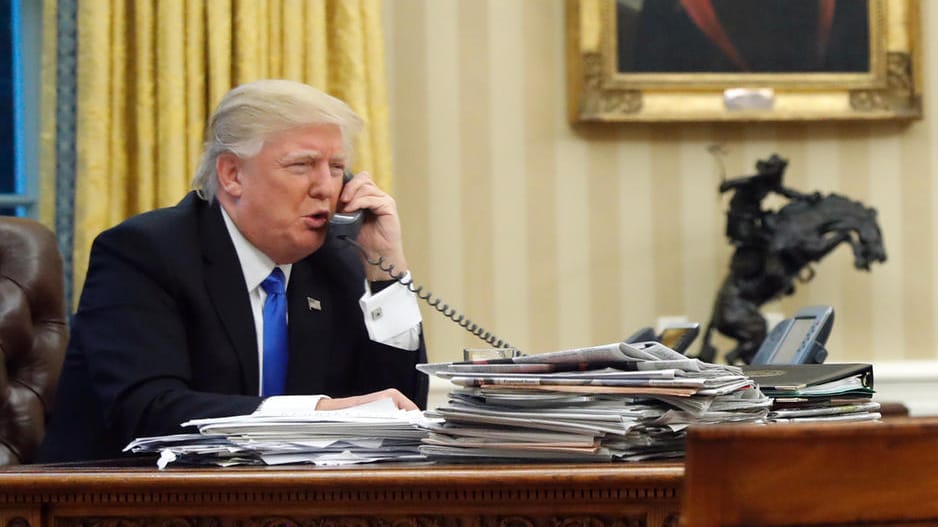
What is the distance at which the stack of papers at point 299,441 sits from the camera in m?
1.59

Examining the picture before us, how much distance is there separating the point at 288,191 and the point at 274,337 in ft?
0.92

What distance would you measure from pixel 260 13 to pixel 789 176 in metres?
1.78

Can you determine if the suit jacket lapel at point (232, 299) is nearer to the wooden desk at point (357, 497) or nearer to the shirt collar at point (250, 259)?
the shirt collar at point (250, 259)

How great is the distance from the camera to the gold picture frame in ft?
13.9

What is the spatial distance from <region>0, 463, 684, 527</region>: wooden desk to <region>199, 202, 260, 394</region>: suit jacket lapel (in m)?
0.96

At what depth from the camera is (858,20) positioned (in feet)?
14.2

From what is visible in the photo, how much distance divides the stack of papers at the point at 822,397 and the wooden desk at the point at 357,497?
14.6 inches

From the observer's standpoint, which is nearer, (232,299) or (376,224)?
(232,299)

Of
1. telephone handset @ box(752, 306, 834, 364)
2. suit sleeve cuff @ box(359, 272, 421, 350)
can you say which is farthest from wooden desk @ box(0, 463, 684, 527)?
suit sleeve cuff @ box(359, 272, 421, 350)

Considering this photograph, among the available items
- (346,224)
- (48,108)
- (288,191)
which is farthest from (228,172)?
(48,108)

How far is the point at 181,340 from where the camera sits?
228 centimetres

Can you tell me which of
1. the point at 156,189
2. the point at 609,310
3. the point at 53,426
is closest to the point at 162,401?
the point at 53,426

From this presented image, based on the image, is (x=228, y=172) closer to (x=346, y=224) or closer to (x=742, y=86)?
(x=346, y=224)

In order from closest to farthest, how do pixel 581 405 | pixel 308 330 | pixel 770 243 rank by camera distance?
pixel 581 405
pixel 308 330
pixel 770 243
